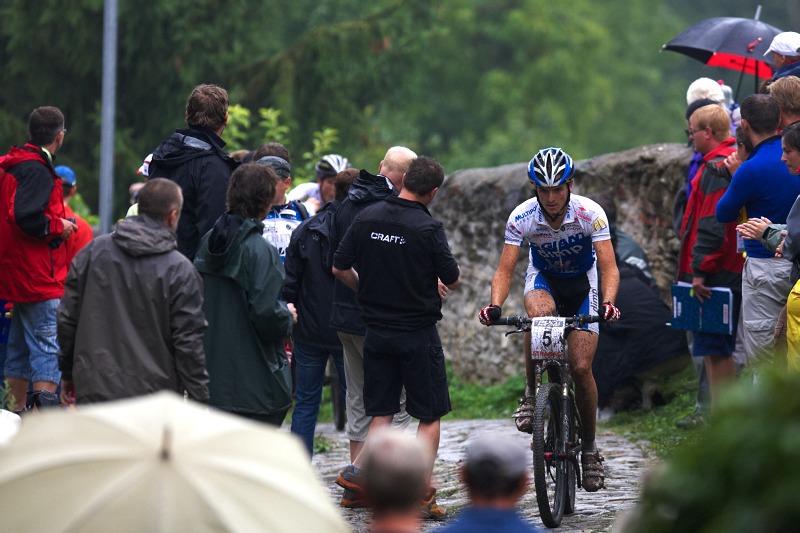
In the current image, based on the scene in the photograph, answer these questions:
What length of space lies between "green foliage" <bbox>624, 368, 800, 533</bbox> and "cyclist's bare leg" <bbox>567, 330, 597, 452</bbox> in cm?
443

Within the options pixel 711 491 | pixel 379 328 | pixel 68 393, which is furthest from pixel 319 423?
pixel 711 491

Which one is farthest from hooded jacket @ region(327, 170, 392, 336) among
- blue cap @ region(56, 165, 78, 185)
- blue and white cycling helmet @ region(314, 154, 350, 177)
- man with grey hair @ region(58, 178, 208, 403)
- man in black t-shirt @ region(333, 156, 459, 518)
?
blue cap @ region(56, 165, 78, 185)

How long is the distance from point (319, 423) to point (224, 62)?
509 inches

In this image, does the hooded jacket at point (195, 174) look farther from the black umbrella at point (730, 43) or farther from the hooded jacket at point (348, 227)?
the black umbrella at point (730, 43)

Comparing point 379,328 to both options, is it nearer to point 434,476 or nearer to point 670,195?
point 434,476

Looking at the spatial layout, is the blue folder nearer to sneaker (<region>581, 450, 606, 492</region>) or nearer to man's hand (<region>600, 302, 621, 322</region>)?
sneaker (<region>581, 450, 606, 492</region>)

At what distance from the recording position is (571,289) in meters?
8.11

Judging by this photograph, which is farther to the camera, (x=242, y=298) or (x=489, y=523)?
(x=242, y=298)

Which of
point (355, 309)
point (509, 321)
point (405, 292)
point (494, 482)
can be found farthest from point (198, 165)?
point (494, 482)

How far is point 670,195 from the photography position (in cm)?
1205

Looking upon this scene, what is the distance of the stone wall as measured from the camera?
12.2 metres

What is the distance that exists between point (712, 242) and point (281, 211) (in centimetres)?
294

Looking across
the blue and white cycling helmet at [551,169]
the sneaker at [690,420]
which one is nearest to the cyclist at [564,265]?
the blue and white cycling helmet at [551,169]

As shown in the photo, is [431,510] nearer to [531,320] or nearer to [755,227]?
[531,320]
